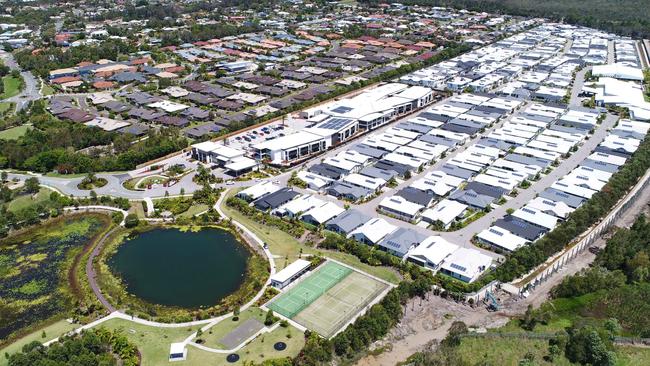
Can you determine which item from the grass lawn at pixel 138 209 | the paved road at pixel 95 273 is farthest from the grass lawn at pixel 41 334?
the grass lawn at pixel 138 209

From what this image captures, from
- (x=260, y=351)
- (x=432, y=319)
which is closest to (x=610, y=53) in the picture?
(x=432, y=319)

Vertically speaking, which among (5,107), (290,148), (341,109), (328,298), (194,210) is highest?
(341,109)

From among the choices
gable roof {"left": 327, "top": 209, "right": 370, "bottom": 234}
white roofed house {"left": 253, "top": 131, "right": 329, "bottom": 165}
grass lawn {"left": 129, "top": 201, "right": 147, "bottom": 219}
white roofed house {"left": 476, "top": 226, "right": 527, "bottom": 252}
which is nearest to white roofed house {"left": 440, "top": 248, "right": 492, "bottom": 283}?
white roofed house {"left": 476, "top": 226, "right": 527, "bottom": 252}

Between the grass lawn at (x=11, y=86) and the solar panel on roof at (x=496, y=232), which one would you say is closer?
the solar panel on roof at (x=496, y=232)

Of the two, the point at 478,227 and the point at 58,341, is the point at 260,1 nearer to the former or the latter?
the point at 478,227

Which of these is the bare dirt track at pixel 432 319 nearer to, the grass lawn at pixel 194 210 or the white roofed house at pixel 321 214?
the white roofed house at pixel 321 214

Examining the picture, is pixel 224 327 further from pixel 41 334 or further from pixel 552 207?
pixel 552 207

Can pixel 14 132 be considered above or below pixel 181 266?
above
